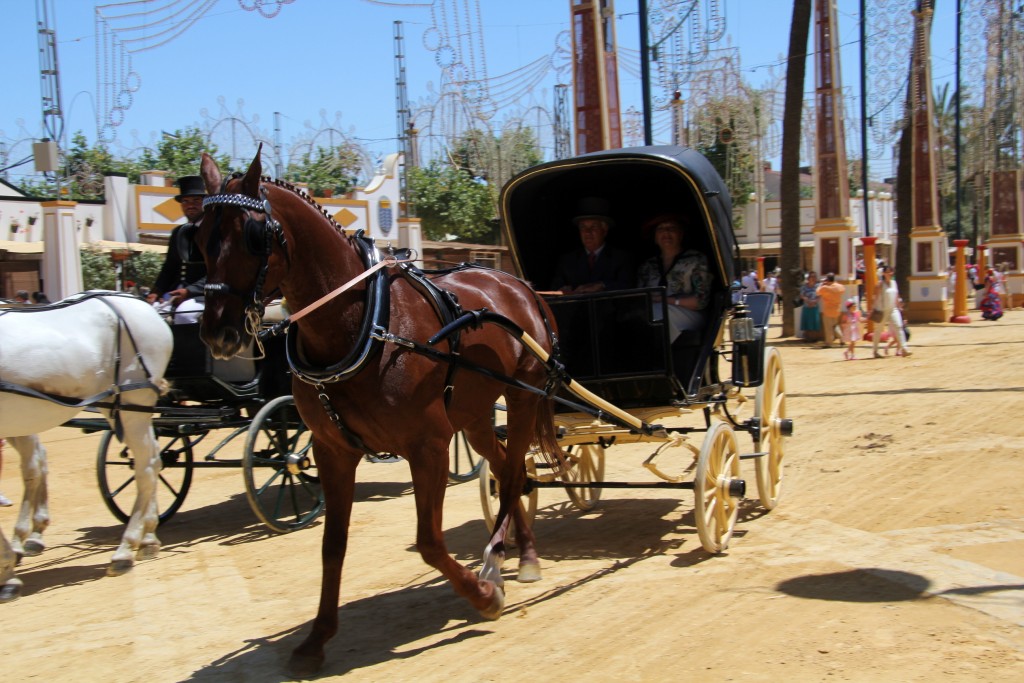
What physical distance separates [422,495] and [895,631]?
2.29 meters

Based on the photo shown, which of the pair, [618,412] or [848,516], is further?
[848,516]

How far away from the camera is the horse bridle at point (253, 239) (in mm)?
3830

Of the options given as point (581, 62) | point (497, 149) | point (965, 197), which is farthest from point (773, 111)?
point (965, 197)

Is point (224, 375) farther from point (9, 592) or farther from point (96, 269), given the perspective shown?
point (96, 269)

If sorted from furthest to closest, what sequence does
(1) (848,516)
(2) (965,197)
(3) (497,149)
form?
(2) (965,197) < (3) (497,149) < (1) (848,516)

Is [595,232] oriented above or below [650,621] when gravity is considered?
above

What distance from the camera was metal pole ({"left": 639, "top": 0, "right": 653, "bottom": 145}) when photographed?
45.6 feet

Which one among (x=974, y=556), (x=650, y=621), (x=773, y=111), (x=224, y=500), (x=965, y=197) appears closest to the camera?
(x=650, y=621)

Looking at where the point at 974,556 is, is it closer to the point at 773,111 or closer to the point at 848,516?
the point at 848,516

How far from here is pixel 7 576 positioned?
5805mm

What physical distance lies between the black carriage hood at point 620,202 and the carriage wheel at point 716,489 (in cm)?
112

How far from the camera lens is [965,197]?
217 feet

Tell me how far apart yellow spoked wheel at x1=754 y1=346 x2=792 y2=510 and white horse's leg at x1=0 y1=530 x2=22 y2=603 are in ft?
16.3

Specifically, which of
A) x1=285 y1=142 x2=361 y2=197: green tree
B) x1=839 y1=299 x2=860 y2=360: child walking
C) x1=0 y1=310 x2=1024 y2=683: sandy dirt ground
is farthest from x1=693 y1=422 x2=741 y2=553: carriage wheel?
x1=285 y1=142 x2=361 y2=197: green tree
